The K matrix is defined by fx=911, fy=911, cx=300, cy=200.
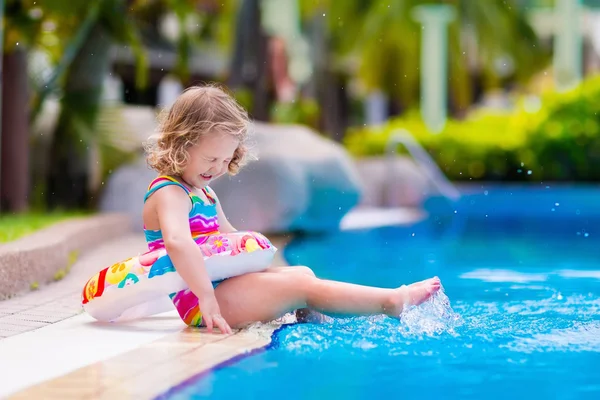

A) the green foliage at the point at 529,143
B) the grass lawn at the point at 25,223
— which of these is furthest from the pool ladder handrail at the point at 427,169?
the grass lawn at the point at 25,223

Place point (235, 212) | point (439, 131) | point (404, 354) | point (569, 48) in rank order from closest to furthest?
point (404, 354)
point (235, 212)
point (439, 131)
point (569, 48)

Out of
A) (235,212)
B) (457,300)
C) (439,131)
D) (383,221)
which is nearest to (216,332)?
(457,300)

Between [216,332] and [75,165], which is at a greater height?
[75,165]

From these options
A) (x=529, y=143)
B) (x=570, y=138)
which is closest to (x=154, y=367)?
(x=570, y=138)

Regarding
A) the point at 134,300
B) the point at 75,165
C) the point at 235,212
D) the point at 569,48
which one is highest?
the point at 569,48

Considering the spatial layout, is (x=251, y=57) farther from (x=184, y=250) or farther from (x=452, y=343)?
(x=452, y=343)

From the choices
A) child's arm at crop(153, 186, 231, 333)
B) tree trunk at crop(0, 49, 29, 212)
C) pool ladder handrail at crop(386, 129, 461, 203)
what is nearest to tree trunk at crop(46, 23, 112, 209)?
tree trunk at crop(0, 49, 29, 212)

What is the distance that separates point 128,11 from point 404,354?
26.3 feet

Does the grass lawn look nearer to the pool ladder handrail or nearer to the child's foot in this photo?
the child's foot

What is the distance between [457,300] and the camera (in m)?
5.00

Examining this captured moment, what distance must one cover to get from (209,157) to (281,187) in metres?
4.97

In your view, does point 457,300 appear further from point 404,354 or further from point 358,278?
point 404,354

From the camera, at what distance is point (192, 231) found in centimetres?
385

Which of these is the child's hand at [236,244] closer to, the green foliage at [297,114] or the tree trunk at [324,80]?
the green foliage at [297,114]
